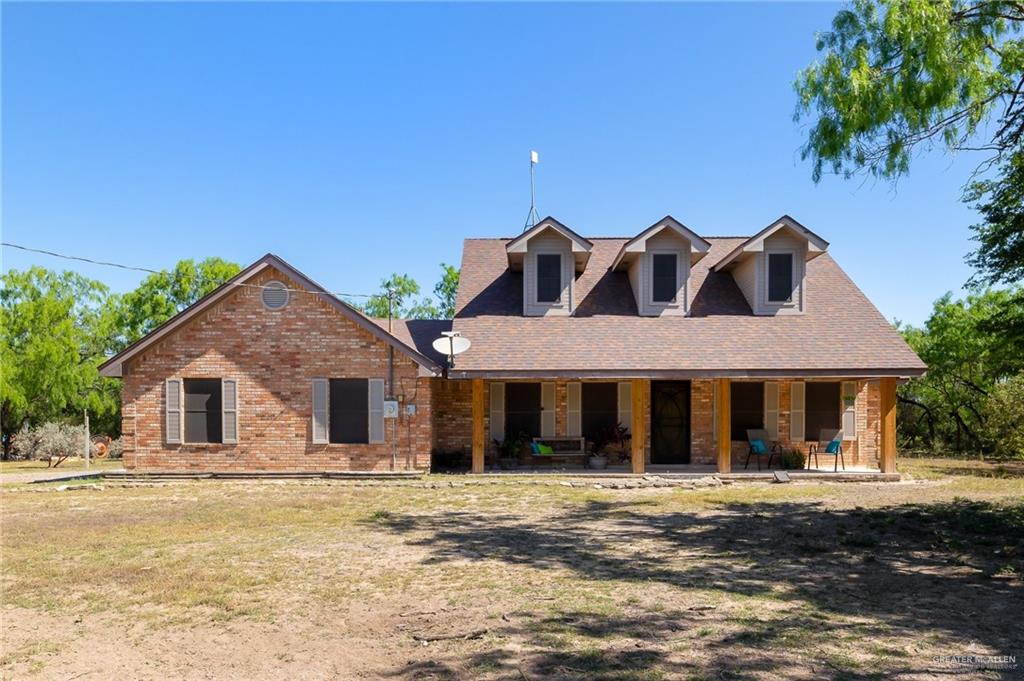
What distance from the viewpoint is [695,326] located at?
55.3 ft

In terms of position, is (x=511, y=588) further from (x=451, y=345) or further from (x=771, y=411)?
(x=771, y=411)

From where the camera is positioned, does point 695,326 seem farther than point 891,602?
Yes

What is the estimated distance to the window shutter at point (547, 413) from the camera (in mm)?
17047

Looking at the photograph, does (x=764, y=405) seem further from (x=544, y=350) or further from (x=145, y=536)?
(x=145, y=536)

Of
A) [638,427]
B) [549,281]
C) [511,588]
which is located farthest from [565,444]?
[511,588]

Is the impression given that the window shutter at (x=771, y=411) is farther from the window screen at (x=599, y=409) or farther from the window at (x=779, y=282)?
the window screen at (x=599, y=409)

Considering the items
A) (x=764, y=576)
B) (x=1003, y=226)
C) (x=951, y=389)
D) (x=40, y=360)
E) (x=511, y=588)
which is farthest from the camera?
(x=40, y=360)

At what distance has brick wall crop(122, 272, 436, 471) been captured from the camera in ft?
50.7

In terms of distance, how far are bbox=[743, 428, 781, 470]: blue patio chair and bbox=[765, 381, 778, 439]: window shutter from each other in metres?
0.27

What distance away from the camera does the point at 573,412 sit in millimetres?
17078

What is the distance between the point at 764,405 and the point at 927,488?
13.3 ft

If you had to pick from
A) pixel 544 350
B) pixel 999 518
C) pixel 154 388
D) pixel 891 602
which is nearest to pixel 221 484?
pixel 154 388

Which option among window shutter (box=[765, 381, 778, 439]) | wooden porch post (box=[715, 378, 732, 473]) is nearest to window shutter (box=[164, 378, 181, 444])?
wooden porch post (box=[715, 378, 732, 473])

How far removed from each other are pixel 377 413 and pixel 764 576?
10284mm
